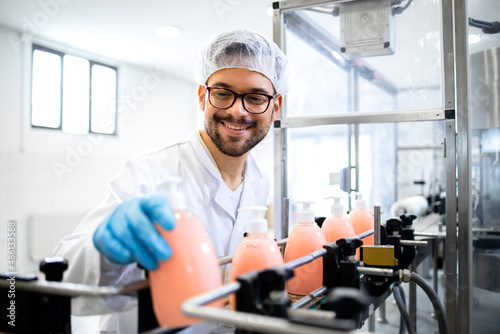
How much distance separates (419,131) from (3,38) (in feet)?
13.0

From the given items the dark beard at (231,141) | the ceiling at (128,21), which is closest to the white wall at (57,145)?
the ceiling at (128,21)

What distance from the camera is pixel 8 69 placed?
3.90 meters

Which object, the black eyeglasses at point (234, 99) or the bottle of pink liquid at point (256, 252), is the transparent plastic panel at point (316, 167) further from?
the bottle of pink liquid at point (256, 252)

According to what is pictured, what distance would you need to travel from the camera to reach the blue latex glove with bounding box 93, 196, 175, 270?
573mm

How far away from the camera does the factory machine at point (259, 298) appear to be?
1.41 ft

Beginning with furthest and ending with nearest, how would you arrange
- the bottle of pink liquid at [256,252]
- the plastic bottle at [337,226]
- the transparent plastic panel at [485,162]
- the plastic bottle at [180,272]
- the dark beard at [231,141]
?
1. the transparent plastic panel at [485,162]
2. the dark beard at [231,141]
3. the plastic bottle at [337,226]
4. the bottle of pink liquid at [256,252]
5. the plastic bottle at [180,272]

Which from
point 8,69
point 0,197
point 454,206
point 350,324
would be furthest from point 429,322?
point 8,69

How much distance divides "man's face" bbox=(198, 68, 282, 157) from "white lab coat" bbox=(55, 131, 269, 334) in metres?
0.08

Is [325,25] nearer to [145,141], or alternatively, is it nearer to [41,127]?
[41,127]

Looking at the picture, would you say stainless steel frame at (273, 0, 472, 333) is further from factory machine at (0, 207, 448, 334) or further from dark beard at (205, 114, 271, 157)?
factory machine at (0, 207, 448, 334)

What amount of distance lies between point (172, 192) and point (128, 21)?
3.46 m

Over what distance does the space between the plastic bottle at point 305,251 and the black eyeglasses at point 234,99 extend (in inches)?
12.2

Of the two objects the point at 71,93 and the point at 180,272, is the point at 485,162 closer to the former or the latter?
the point at 180,272

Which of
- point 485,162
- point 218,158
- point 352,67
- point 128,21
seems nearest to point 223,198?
point 218,158
